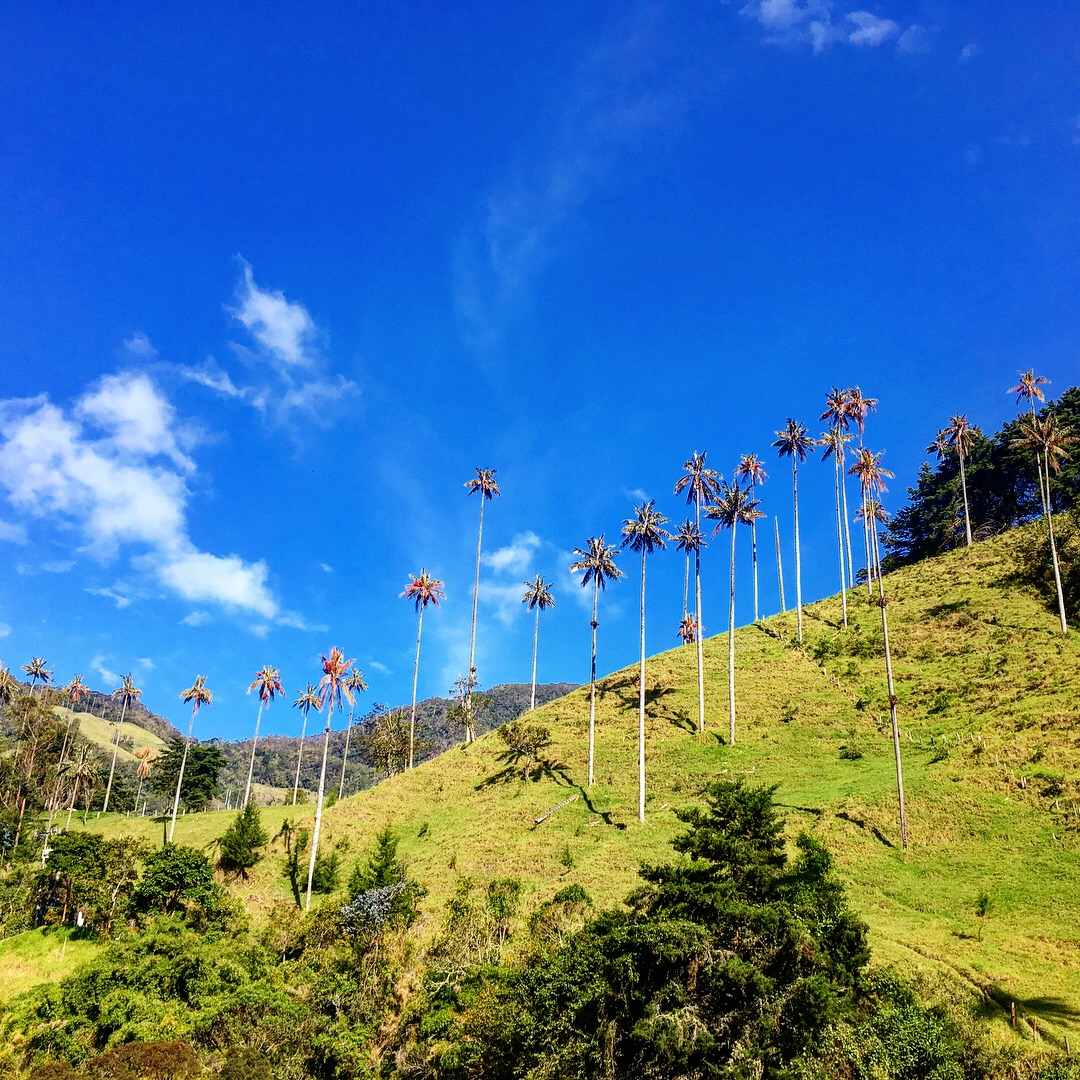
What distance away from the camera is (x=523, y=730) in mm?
79312

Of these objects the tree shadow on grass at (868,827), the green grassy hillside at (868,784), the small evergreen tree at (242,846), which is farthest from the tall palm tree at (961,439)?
the small evergreen tree at (242,846)

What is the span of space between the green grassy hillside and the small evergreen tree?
52.6 inches

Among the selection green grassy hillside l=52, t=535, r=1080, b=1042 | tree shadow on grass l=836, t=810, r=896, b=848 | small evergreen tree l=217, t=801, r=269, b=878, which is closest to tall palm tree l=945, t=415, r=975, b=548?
green grassy hillside l=52, t=535, r=1080, b=1042

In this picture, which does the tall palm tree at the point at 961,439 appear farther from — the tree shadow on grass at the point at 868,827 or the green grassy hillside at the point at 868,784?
the tree shadow on grass at the point at 868,827

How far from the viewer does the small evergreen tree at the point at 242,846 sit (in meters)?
61.7

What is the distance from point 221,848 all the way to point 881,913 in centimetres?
5467

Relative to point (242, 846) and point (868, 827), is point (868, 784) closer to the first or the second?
point (868, 827)

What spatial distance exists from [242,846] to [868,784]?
171 feet

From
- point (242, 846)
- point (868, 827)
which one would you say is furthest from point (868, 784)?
point (242, 846)

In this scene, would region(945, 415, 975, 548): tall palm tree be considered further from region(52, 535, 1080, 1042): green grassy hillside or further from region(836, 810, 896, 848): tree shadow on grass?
region(836, 810, 896, 848): tree shadow on grass

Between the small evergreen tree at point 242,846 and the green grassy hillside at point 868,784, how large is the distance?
1335 mm

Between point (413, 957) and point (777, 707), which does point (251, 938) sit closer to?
point (413, 957)

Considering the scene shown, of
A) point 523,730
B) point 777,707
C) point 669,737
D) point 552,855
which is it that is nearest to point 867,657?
point 777,707

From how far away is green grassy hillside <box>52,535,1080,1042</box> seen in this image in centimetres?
3591
